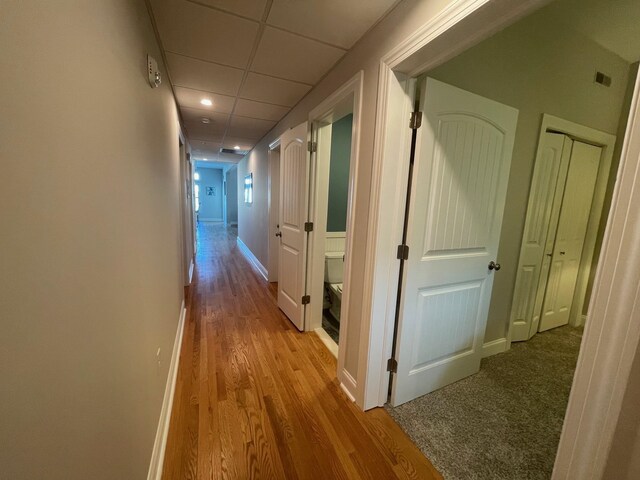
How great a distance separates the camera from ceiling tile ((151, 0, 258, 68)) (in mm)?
1398

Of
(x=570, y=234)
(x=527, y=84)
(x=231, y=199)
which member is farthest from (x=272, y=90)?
(x=231, y=199)

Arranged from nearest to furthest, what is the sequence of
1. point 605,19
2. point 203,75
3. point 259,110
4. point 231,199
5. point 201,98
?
1. point 605,19
2. point 203,75
3. point 201,98
4. point 259,110
5. point 231,199

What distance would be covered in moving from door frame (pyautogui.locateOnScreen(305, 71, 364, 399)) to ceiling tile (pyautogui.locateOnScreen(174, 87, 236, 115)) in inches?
A: 41.1

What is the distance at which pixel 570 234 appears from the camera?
2.63 m

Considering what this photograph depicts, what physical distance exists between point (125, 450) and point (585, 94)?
3897mm

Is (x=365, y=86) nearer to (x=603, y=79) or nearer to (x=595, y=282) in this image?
(x=595, y=282)

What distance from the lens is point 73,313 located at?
574 millimetres

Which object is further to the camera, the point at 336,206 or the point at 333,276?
the point at 336,206

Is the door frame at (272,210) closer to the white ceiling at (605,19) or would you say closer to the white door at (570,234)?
the white ceiling at (605,19)

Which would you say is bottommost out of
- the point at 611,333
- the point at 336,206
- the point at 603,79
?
the point at 611,333

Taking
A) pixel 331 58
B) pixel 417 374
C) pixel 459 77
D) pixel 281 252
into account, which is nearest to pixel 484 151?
pixel 459 77

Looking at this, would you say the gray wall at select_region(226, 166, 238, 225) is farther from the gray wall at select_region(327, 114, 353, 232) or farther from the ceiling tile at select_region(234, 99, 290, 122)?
the gray wall at select_region(327, 114, 353, 232)

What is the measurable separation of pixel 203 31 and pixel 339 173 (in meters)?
2.06

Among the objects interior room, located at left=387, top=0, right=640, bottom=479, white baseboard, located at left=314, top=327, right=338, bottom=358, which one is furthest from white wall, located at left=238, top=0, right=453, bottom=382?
white baseboard, located at left=314, top=327, right=338, bottom=358
